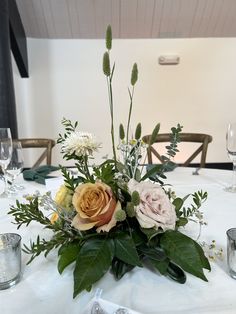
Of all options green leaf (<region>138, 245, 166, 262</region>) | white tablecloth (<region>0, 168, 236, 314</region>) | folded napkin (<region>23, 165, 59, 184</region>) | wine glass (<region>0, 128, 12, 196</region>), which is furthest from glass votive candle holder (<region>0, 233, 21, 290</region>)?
folded napkin (<region>23, 165, 59, 184</region>)

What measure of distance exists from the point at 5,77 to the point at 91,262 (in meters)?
2.55

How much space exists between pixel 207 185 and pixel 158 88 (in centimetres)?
273

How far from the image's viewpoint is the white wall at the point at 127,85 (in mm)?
3629

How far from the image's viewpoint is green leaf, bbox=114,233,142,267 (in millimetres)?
555

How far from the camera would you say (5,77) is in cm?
270

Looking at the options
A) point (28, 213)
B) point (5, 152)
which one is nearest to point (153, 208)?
point (28, 213)

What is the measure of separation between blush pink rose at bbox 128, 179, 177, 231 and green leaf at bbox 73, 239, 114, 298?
8 cm

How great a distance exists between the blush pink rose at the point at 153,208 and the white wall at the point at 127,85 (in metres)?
3.26

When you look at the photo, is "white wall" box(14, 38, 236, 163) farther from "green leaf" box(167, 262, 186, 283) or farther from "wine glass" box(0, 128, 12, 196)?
"green leaf" box(167, 262, 186, 283)

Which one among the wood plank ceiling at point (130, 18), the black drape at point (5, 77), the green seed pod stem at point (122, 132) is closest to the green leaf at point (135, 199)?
the green seed pod stem at point (122, 132)

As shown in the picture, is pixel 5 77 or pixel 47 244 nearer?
pixel 47 244

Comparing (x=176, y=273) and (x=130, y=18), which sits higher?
(x=130, y=18)

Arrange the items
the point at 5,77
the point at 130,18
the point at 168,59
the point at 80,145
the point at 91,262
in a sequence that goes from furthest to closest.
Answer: the point at 168,59 < the point at 130,18 < the point at 5,77 < the point at 80,145 < the point at 91,262

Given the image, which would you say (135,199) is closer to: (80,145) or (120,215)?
(120,215)
